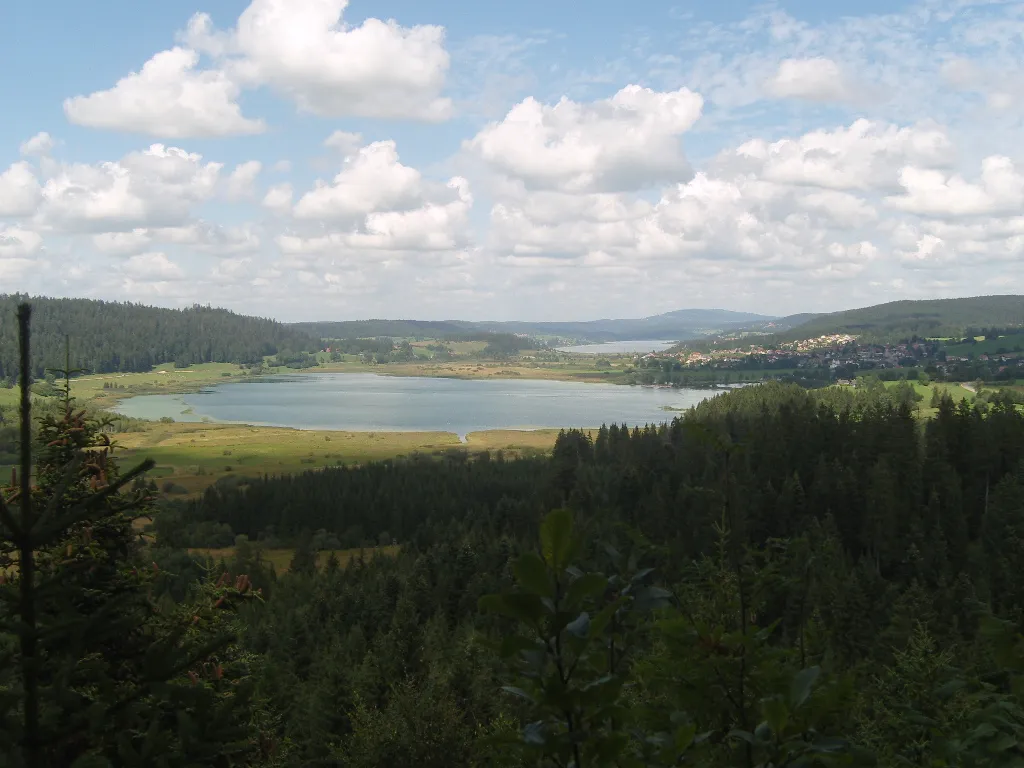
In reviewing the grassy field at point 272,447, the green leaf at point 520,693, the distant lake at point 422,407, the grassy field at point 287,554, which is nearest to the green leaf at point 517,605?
the green leaf at point 520,693

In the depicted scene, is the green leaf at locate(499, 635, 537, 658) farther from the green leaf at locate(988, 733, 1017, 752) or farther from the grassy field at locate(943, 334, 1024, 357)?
the grassy field at locate(943, 334, 1024, 357)

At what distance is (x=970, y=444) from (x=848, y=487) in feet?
33.1

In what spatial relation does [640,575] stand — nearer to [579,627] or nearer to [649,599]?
[649,599]

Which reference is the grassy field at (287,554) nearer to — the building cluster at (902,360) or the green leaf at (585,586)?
the green leaf at (585,586)

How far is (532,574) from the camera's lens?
77.9 inches

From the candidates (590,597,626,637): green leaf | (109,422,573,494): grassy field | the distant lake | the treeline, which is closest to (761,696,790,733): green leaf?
the treeline

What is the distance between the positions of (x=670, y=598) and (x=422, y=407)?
509 feet

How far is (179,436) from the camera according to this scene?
11069cm

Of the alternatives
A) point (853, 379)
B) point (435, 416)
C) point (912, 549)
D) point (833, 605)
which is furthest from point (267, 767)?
point (853, 379)

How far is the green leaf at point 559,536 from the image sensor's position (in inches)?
77.4

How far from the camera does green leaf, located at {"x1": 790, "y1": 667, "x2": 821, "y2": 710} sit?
2.38 meters

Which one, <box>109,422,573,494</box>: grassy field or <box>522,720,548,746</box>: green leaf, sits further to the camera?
<box>109,422,573,494</box>: grassy field

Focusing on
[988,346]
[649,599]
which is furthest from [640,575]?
[988,346]

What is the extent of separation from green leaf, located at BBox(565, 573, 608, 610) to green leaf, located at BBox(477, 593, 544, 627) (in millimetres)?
82
